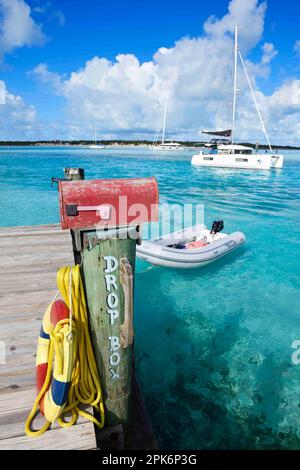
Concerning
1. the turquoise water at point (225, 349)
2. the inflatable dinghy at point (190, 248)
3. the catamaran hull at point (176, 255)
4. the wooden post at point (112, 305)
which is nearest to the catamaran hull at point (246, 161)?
the turquoise water at point (225, 349)

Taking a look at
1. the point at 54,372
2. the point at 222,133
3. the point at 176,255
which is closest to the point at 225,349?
the point at 176,255

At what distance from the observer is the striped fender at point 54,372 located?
1.77 metres

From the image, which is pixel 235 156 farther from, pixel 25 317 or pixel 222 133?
pixel 25 317

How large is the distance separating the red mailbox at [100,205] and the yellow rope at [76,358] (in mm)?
352

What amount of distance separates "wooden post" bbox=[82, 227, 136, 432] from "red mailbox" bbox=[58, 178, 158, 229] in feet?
0.40

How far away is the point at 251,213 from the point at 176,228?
14.1 feet

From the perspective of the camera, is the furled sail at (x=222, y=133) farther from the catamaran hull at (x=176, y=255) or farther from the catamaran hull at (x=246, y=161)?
the catamaran hull at (x=176, y=255)

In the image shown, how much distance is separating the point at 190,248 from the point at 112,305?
530 cm

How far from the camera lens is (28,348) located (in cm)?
255

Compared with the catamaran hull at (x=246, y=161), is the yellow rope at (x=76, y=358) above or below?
below

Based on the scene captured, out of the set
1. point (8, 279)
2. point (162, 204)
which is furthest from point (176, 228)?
point (8, 279)

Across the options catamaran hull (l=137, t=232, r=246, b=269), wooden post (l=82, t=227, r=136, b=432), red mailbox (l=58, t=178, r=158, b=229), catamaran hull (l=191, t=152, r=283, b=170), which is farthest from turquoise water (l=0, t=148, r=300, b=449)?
catamaran hull (l=191, t=152, r=283, b=170)

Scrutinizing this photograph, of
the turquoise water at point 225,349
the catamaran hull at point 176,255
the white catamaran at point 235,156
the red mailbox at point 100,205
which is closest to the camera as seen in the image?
the red mailbox at point 100,205

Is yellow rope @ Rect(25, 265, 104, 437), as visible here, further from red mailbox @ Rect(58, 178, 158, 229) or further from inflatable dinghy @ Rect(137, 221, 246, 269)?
inflatable dinghy @ Rect(137, 221, 246, 269)
